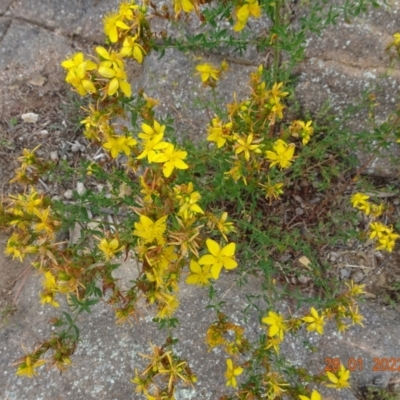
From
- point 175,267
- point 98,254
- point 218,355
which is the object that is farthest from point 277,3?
point 218,355

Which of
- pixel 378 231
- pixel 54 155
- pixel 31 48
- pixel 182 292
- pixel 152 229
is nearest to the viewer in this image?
pixel 152 229

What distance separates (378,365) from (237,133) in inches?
76.4

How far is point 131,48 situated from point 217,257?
1.06m

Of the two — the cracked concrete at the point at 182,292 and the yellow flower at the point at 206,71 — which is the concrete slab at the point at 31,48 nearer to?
the cracked concrete at the point at 182,292

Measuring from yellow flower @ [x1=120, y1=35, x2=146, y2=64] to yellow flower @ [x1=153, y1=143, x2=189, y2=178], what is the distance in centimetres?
47

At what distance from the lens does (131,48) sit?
2230mm

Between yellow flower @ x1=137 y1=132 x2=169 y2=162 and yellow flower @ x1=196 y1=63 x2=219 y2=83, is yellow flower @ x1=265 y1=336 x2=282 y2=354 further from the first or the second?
yellow flower @ x1=196 y1=63 x2=219 y2=83

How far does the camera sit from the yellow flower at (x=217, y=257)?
2.21 m

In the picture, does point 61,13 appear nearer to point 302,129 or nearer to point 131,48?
point 131,48

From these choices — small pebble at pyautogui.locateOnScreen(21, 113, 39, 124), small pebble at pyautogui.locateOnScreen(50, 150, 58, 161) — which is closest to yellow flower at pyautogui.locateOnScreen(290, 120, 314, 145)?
small pebble at pyautogui.locateOnScreen(50, 150, 58, 161)

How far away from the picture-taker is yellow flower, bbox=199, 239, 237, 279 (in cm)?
221

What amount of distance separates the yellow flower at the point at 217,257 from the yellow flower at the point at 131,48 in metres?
0.94

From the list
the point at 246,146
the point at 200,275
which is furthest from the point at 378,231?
the point at 200,275
